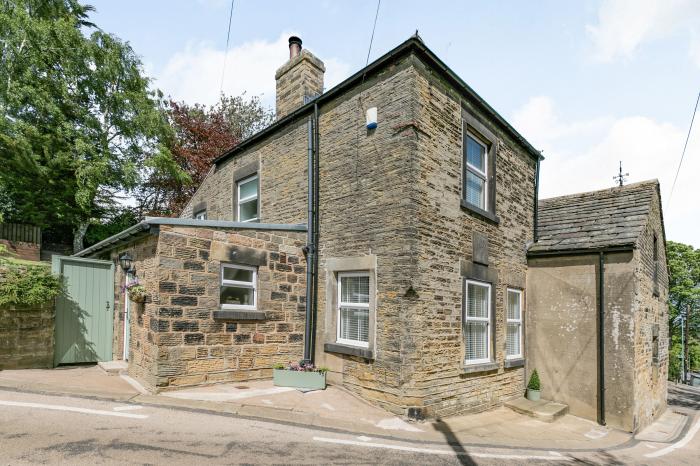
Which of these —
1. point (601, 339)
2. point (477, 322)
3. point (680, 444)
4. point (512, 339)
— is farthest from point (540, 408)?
point (680, 444)

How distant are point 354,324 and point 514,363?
4.18m

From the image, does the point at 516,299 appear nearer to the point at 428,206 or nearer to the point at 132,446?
the point at 428,206

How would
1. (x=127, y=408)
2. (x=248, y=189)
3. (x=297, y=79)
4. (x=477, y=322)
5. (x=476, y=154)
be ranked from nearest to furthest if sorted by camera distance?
(x=127, y=408)
(x=477, y=322)
(x=476, y=154)
(x=297, y=79)
(x=248, y=189)

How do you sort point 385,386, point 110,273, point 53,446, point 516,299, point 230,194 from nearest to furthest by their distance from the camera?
point 53,446 < point 385,386 < point 110,273 < point 516,299 < point 230,194

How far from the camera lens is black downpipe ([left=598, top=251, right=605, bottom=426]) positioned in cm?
841

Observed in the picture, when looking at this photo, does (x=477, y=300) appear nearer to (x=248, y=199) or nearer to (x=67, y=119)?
(x=248, y=199)

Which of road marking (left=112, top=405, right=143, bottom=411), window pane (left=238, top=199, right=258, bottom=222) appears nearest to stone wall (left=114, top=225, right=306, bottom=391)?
road marking (left=112, top=405, right=143, bottom=411)

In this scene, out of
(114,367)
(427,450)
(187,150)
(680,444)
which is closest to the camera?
(427,450)

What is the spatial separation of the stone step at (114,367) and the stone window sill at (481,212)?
764 cm

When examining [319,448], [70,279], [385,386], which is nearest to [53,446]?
[319,448]

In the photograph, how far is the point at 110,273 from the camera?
30.0 ft

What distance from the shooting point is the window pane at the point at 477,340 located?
8.19 meters

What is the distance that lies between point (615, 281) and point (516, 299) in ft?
7.09

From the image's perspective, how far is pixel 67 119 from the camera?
711 inches
